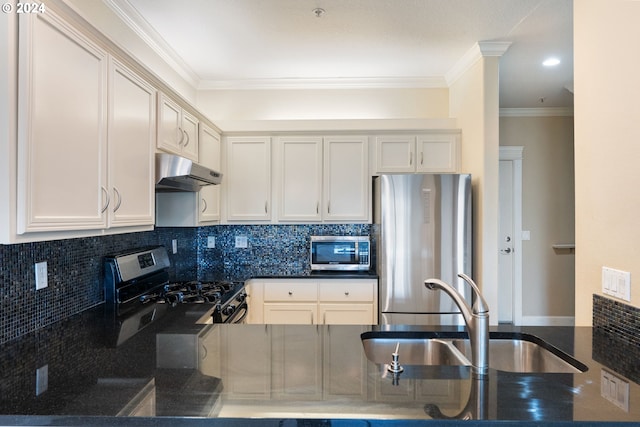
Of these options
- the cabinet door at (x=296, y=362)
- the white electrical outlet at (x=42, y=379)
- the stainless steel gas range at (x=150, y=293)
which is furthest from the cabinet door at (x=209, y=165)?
the white electrical outlet at (x=42, y=379)

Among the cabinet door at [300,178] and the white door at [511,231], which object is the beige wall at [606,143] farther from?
the white door at [511,231]

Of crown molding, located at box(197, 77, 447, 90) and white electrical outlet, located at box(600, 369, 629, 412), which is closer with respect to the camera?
white electrical outlet, located at box(600, 369, 629, 412)

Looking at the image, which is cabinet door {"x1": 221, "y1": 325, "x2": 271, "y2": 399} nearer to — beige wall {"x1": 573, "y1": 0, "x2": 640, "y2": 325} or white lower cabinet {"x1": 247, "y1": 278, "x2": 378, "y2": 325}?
beige wall {"x1": 573, "y1": 0, "x2": 640, "y2": 325}

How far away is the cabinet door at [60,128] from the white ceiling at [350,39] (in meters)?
1.06

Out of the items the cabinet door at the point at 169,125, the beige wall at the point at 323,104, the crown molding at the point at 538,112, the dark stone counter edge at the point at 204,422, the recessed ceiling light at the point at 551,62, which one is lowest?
the dark stone counter edge at the point at 204,422

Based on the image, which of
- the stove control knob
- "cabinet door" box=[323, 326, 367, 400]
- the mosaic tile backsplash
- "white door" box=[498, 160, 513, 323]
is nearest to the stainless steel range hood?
the mosaic tile backsplash

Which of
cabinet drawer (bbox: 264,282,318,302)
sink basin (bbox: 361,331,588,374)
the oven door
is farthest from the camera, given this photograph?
cabinet drawer (bbox: 264,282,318,302)

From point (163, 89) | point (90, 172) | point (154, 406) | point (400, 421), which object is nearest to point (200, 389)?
point (154, 406)

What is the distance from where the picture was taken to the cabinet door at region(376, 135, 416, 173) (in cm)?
321

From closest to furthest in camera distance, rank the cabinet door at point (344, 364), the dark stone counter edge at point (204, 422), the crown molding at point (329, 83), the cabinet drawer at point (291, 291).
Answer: the dark stone counter edge at point (204, 422), the cabinet door at point (344, 364), the cabinet drawer at point (291, 291), the crown molding at point (329, 83)

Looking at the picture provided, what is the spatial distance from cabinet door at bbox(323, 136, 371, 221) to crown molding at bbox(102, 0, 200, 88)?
4.62 ft

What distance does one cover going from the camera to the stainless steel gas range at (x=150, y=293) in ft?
6.13

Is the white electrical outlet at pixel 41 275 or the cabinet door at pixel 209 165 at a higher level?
the cabinet door at pixel 209 165

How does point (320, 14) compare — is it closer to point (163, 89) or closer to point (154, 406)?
point (163, 89)
